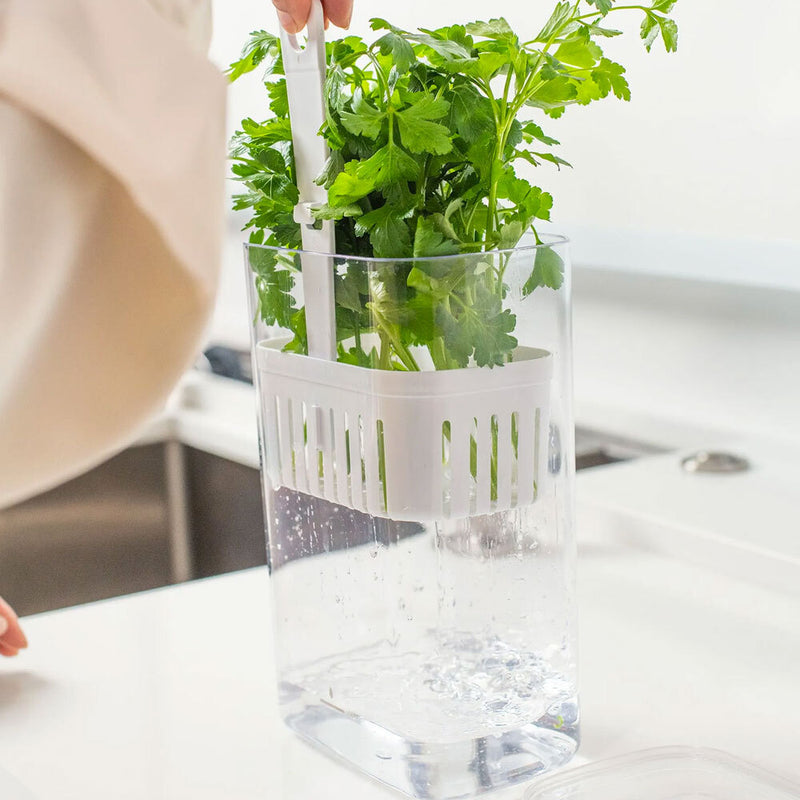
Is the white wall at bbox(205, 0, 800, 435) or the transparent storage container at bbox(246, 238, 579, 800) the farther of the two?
the white wall at bbox(205, 0, 800, 435)

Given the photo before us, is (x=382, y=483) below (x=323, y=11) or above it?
below

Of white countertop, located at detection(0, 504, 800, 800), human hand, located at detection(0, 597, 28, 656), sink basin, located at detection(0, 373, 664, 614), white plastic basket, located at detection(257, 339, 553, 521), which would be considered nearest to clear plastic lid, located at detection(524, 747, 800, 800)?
white countertop, located at detection(0, 504, 800, 800)

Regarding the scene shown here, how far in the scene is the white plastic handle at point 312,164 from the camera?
22.2 inches

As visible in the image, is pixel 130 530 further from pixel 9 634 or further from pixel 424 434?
pixel 424 434

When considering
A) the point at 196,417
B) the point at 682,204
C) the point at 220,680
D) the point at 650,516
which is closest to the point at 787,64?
the point at 682,204

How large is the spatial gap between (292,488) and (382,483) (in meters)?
0.08

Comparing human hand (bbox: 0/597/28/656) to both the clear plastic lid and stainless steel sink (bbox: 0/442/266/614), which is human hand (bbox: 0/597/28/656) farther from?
stainless steel sink (bbox: 0/442/266/614)

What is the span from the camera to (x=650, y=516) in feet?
3.20

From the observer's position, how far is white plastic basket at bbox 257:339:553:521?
21.6 inches

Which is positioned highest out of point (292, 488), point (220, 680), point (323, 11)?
point (323, 11)

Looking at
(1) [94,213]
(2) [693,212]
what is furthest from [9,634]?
(2) [693,212]

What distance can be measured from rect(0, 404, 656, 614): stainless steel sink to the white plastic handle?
0.98m

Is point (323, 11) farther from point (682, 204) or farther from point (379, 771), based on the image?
point (682, 204)

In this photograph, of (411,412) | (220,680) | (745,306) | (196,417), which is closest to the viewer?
(411,412)
